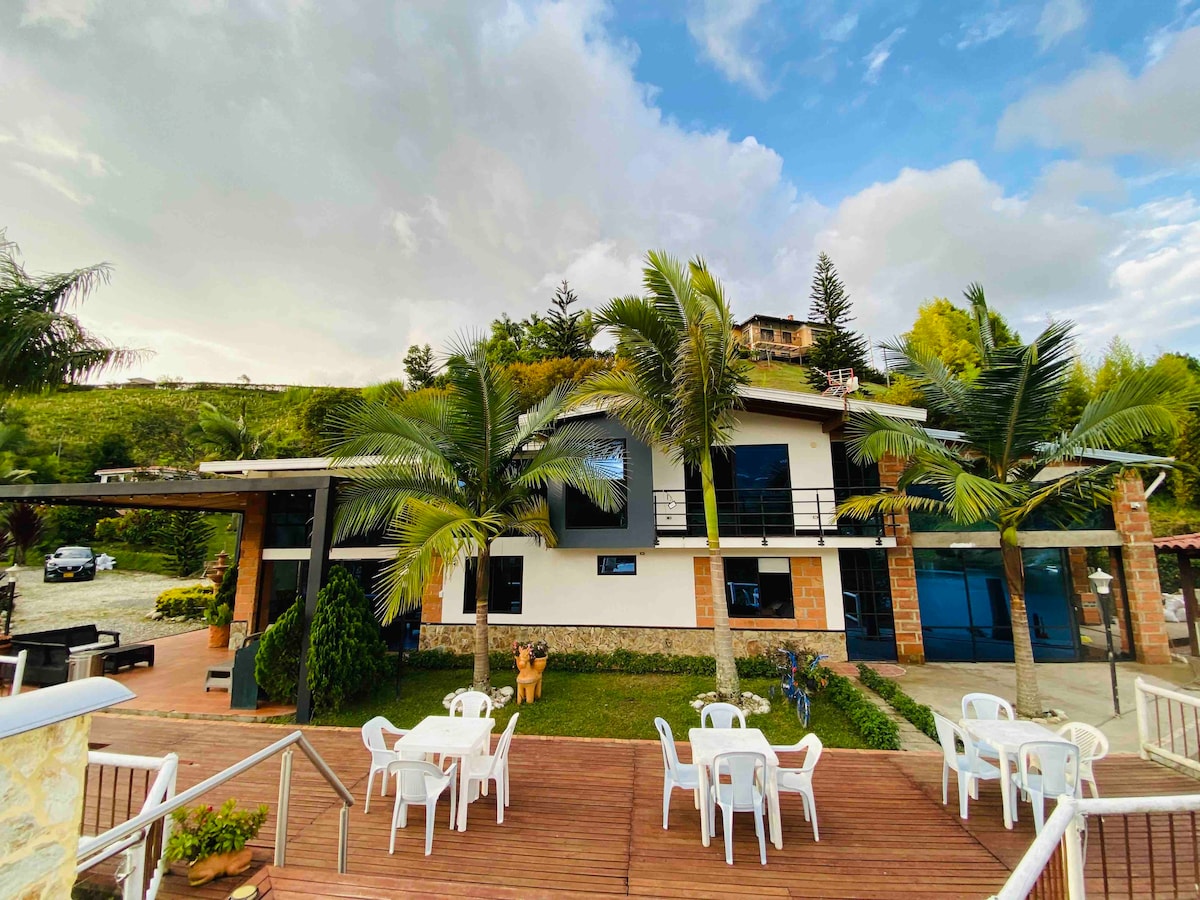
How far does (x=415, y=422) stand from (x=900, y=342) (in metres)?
9.32

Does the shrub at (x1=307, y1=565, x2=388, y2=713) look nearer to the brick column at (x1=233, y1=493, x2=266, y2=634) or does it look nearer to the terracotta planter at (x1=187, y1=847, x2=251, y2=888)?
the terracotta planter at (x1=187, y1=847, x2=251, y2=888)

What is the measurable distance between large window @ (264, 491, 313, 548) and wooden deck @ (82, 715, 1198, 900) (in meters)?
6.59

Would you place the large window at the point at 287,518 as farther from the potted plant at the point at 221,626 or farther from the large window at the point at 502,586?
the large window at the point at 502,586

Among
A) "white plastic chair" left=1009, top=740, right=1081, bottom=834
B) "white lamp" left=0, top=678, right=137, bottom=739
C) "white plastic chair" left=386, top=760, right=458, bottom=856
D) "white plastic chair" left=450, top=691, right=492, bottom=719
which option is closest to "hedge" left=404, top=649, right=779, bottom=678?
"white plastic chair" left=450, top=691, right=492, bottom=719

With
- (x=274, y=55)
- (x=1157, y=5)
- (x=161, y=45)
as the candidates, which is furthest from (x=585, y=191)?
(x=1157, y=5)

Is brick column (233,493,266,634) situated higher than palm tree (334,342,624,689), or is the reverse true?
palm tree (334,342,624,689)

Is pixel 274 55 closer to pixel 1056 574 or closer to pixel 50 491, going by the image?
pixel 50 491

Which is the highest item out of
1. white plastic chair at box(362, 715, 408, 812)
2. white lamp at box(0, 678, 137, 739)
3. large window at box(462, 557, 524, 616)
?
white lamp at box(0, 678, 137, 739)

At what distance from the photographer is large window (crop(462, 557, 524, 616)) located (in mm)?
12430

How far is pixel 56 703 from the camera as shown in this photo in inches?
62.4

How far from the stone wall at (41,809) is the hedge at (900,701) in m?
8.22

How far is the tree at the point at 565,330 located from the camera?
103 ft

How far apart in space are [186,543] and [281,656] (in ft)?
73.6

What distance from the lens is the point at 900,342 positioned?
366 inches
